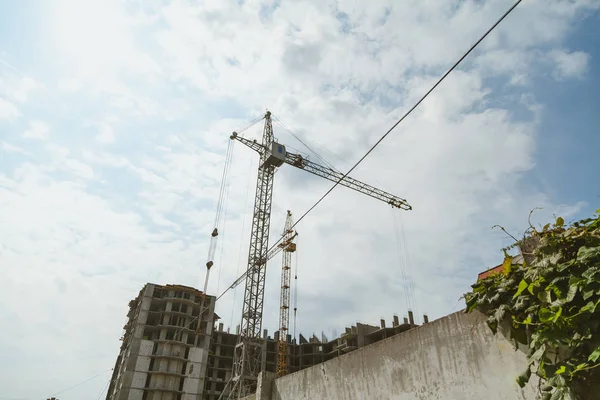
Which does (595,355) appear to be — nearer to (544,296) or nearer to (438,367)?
(544,296)

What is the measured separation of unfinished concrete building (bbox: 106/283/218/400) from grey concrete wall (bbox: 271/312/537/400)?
4561cm

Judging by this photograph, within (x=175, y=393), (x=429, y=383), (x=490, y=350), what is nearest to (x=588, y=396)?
(x=490, y=350)

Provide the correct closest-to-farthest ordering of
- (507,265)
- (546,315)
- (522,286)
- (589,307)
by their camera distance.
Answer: (589,307), (546,315), (522,286), (507,265)

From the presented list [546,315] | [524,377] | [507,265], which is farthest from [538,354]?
[507,265]

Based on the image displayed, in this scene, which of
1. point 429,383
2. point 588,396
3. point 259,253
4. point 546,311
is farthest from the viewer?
point 259,253

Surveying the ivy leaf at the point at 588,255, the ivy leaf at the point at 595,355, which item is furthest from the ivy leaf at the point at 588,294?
the ivy leaf at the point at 595,355

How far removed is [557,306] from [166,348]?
57555 millimetres

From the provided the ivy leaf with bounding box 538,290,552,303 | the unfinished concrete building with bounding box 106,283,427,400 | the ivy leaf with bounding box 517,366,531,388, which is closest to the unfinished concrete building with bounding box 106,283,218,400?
the unfinished concrete building with bounding box 106,283,427,400

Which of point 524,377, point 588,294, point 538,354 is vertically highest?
point 588,294

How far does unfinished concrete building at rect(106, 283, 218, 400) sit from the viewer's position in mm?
51000

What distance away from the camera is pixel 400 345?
662 cm

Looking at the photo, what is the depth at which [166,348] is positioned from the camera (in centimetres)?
5341

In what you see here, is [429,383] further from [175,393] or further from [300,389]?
[175,393]

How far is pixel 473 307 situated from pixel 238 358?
3111 cm
